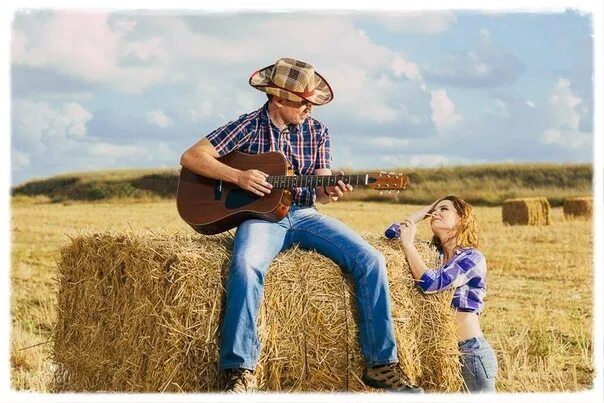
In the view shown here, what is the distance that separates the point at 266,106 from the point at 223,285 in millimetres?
1115

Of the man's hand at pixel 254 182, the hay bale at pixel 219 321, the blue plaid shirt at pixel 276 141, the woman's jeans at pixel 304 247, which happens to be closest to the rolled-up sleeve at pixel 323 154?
the blue plaid shirt at pixel 276 141

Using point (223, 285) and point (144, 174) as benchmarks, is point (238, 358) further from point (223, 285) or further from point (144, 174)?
point (144, 174)

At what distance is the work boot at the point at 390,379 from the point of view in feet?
15.7

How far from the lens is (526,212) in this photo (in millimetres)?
14586

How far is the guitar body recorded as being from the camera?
16.4 feet

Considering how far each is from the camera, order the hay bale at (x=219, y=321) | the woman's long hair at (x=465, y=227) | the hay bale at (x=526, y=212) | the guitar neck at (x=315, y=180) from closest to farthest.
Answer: the hay bale at (x=219, y=321), the guitar neck at (x=315, y=180), the woman's long hair at (x=465, y=227), the hay bale at (x=526, y=212)

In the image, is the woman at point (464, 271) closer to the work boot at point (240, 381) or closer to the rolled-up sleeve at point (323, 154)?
the rolled-up sleeve at point (323, 154)

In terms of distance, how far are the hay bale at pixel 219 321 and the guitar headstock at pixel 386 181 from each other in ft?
1.37

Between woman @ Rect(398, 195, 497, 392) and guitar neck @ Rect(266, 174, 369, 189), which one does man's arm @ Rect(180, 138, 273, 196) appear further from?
woman @ Rect(398, 195, 497, 392)

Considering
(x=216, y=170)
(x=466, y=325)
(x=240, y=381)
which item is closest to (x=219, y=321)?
(x=240, y=381)

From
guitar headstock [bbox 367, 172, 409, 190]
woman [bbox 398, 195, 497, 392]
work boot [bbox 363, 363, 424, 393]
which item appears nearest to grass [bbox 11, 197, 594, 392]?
woman [bbox 398, 195, 497, 392]

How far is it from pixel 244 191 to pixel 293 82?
67 centimetres

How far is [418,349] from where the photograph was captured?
519 cm

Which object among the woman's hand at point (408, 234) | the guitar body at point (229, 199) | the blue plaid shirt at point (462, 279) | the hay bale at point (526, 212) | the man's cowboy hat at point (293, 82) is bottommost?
the blue plaid shirt at point (462, 279)
